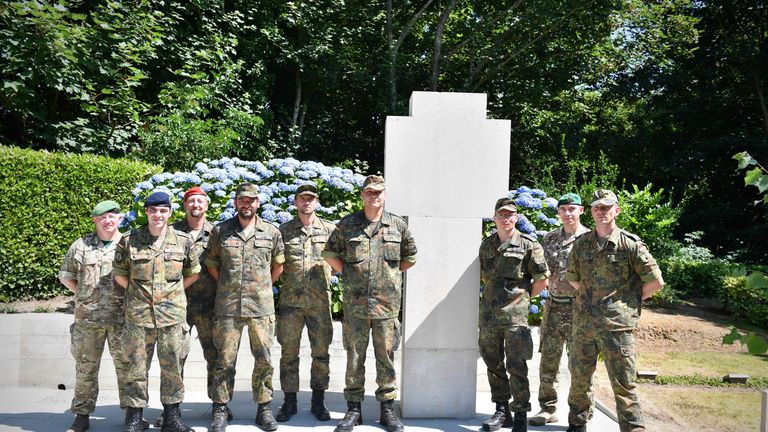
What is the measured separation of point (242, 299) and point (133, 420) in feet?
4.12

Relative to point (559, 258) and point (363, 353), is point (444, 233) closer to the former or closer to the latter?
point (559, 258)

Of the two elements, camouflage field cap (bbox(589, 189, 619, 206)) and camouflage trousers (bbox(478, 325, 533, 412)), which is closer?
camouflage field cap (bbox(589, 189, 619, 206))

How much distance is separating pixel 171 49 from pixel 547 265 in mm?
9143

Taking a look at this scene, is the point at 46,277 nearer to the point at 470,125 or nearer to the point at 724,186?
the point at 470,125

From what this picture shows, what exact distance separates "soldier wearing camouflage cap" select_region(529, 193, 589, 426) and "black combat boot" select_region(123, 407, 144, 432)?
3.32m

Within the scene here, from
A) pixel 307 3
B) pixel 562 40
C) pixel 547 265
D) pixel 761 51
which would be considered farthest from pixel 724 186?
pixel 547 265

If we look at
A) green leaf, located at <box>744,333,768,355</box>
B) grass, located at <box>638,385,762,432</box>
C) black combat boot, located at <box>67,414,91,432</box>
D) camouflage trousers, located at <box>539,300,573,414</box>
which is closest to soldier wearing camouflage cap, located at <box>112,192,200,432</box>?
black combat boot, located at <box>67,414,91,432</box>

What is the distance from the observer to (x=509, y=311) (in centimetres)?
547

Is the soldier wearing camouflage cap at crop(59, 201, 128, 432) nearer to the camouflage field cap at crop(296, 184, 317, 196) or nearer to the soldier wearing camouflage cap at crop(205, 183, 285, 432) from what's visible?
the soldier wearing camouflage cap at crop(205, 183, 285, 432)

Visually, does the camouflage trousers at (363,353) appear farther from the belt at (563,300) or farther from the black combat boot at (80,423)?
the black combat boot at (80,423)

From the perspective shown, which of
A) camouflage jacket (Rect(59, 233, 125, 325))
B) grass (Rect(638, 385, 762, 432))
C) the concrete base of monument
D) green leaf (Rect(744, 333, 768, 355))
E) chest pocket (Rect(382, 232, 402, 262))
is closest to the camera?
green leaf (Rect(744, 333, 768, 355))

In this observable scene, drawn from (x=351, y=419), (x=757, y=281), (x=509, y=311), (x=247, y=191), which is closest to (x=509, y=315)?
(x=509, y=311)

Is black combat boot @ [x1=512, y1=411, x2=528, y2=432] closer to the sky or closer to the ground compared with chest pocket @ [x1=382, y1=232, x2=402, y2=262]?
closer to the ground

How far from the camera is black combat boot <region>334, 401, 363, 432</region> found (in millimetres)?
5328
